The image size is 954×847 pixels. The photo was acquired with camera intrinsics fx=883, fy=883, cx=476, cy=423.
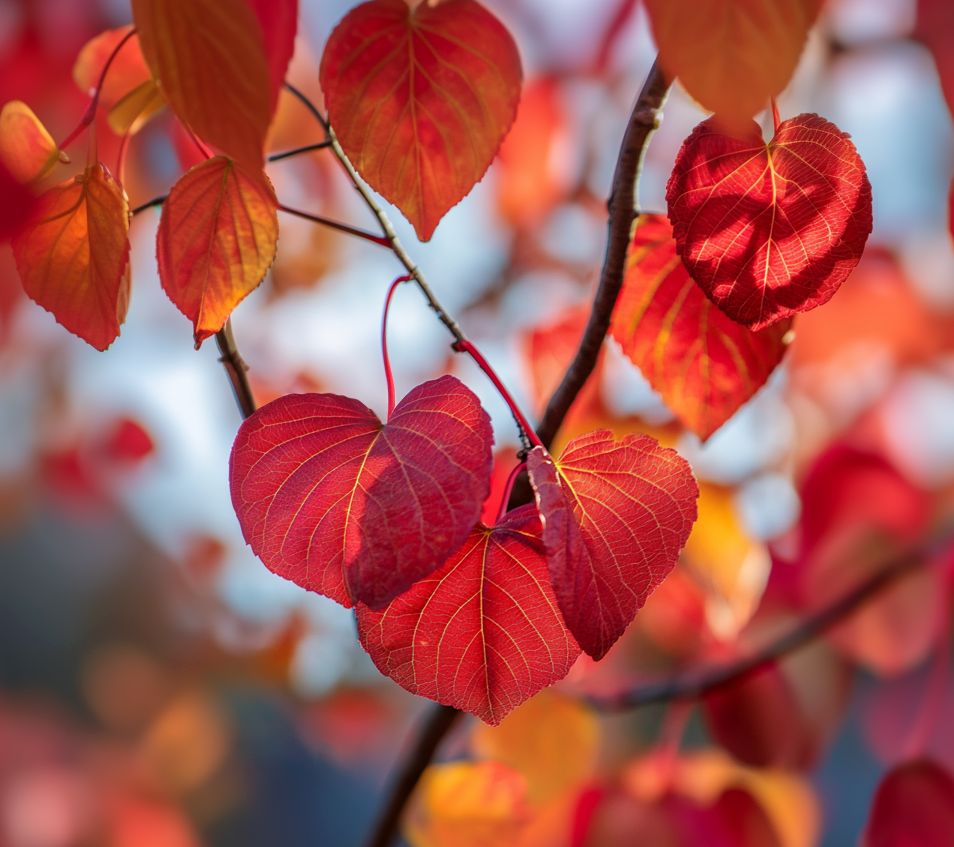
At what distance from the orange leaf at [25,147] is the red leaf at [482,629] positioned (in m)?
0.19

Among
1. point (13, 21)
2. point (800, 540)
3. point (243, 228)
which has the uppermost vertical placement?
point (13, 21)

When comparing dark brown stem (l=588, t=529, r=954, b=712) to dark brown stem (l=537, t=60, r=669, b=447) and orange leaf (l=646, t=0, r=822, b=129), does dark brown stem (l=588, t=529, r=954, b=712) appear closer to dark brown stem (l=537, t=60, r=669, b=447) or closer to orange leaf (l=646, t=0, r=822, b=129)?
dark brown stem (l=537, t=60, r=669, b=447)

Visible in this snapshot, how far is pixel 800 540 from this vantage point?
3.03 ft

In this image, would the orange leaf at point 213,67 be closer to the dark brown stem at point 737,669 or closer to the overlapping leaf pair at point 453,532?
the overlapping leaf pair at point 453,532

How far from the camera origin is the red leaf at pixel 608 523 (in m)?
0.25

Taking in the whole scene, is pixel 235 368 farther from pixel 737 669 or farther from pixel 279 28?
pixel 737 669

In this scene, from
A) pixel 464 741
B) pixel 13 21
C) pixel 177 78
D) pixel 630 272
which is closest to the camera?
pixel 177 78

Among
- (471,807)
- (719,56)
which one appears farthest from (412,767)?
(719,56)

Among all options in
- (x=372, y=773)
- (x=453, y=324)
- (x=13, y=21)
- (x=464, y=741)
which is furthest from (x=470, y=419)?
(x=372, y=773)

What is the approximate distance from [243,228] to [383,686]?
7.29ft

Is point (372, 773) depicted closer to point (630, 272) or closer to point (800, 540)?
point (800, 540)

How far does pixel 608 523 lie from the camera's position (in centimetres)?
29

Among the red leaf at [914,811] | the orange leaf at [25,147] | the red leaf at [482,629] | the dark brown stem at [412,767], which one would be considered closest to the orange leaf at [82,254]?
the orange leaf at [25,147]

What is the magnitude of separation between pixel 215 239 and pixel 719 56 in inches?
7.0
